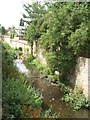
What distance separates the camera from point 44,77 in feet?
60.4

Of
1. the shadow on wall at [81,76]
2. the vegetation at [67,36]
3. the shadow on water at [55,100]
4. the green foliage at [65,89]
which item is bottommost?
the shadow on water at [55,100]

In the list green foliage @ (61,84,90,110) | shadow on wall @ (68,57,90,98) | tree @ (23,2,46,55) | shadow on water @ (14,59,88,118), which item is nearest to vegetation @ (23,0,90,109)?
green foliage @ (61,84,90,110)

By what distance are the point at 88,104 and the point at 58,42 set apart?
4.09 metres

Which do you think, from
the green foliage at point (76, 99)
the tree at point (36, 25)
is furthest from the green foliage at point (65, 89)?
the tree at point (36, 25)

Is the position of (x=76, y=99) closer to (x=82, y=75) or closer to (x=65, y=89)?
(x=82, y=75)

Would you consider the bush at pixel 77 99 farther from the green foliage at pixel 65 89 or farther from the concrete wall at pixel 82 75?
the green foliage at pixel 65 89

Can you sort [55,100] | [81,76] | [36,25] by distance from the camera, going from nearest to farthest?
[55,100], [81,76], [36,25]

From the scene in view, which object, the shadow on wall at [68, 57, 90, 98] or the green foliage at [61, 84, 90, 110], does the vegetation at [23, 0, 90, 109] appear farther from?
the shadow on wall at [68, 57, 90, 98]

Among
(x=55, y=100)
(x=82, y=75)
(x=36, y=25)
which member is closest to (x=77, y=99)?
(x=55, y=100)

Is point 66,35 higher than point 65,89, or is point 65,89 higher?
point 66,35

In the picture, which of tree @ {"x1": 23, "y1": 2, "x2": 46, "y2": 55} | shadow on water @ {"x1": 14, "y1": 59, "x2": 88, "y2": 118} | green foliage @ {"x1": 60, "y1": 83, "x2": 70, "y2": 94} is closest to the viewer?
shadow on water @ {"x1": 14, "y1": 59, "x2": 88, "y2": 118}

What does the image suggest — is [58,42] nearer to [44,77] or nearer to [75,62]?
[75,62]

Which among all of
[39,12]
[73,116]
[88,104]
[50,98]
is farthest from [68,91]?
[39,12]

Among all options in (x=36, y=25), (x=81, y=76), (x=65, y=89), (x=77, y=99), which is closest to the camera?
(x=77, y=99)
